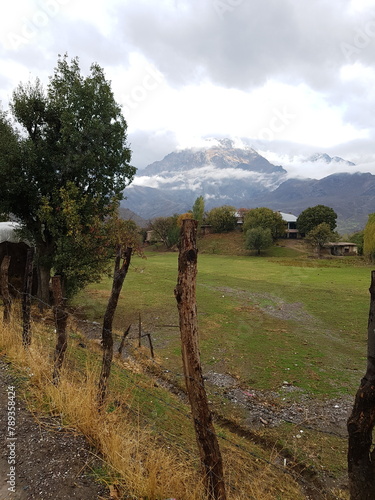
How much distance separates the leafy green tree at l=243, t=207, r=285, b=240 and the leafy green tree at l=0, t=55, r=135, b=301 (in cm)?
8197

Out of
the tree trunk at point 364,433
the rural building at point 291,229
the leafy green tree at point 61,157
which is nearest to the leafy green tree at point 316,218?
the rural building at point 291,229

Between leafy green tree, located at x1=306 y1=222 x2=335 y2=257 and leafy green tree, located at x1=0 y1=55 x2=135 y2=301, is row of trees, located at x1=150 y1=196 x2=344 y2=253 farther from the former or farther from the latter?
leafy green tree, located at x1=0 y1=55 x2=135 y2=301

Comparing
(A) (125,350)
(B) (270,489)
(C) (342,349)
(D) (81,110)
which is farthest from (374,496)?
(D) (81,110)

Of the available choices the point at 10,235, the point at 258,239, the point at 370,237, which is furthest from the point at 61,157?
the point at 258,239

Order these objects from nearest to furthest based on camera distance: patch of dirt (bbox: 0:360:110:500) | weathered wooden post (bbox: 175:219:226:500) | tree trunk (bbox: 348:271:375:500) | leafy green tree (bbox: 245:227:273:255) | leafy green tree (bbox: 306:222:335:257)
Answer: tree trunk (bbox: 348:271:375:500), patch of dirt (bbox: 0:360:110:500), weathered wooden post (bbox: 175:219:226:500), leafy green tree (bbox: 306:222:335:257), leafy green tree (bbox: 245:227:273:255)

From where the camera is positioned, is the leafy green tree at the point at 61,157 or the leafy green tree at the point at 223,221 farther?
the leafy green tree at the point at 223,221

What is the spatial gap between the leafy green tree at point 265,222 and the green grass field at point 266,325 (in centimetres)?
5804

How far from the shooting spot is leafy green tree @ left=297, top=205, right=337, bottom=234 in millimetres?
101438

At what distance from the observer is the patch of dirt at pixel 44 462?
4105mm

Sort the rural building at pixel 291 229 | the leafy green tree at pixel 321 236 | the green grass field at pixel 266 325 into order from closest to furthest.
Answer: the green grass field at pixel 266 325 → the leafy green tree at pixel 321 236 → the rural building at pixel 291 229

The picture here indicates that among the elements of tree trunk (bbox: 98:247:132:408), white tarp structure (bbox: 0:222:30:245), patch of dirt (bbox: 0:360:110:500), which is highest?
white tarp structure (bbox: 0:222:30:245)

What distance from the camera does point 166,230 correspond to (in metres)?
104

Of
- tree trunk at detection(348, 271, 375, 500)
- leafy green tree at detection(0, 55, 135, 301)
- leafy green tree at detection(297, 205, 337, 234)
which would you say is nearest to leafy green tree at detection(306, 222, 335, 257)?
leafy green tree at detection(297, 205, 337, 234)

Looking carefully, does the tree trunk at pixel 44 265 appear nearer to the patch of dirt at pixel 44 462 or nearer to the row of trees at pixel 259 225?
the patch of dirt at pixel 44 462
